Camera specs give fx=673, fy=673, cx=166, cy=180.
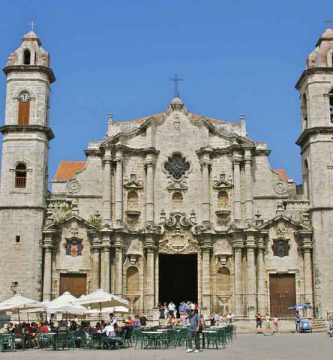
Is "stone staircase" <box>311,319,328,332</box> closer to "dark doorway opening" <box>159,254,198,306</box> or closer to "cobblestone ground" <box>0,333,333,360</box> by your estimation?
"dark doorway opening" <box>159,254,198,306</box>

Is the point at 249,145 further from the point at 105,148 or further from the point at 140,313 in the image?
the point at 140,313

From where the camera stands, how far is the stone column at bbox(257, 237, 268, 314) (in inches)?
1625

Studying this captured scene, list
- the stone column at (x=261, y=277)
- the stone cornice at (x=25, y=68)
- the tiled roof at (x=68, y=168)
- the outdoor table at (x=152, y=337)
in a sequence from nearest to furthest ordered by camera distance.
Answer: the outdoor table at (x=152, y=337)
the stone column at (x=261, y=277)
the stone cornice at (x=25, y=68)
the tiled roof at (x=68, y=168)

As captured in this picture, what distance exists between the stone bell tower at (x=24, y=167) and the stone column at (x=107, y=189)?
3748 millimetres

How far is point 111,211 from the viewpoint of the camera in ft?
141

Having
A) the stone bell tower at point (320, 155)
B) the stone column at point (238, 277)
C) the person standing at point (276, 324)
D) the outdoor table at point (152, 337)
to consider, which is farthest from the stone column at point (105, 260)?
the outdoor table at point (152, 337)

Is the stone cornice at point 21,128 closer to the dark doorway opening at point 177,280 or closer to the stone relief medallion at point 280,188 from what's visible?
the dark doorway opening at point 177,280

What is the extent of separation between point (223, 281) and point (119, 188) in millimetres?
8834

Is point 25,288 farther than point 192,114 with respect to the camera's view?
No

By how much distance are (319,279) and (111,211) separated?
13563mm

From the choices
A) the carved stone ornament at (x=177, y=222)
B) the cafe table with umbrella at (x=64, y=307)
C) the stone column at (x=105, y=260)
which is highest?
the carved stone ornament at (x=177, y=222)

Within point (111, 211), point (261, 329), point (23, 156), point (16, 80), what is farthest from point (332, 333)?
point (16, 80)

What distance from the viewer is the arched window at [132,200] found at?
43.4m

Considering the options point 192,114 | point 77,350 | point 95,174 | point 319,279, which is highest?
point 192,114
